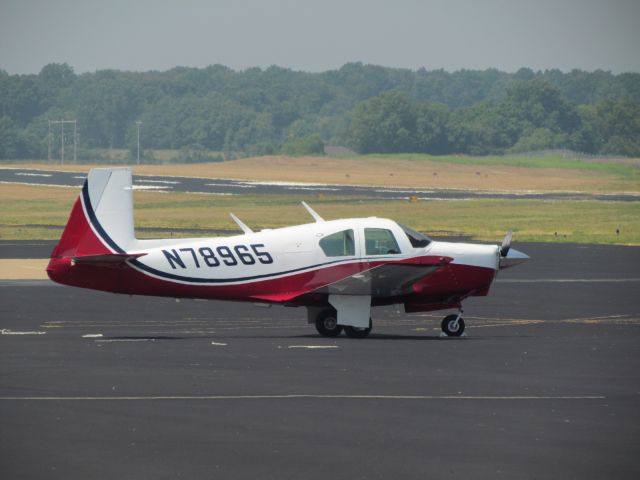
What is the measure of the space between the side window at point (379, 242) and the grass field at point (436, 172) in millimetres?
86471

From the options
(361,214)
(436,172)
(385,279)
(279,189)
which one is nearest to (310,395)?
(385,279)

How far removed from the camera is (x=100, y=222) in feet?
85.1

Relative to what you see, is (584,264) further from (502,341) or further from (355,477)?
(355,477)

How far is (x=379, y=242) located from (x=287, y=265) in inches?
65.0

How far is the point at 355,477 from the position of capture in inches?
526

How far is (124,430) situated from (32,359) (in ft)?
22.5

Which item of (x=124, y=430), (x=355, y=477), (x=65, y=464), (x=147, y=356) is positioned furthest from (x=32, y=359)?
(x=355, y=477)

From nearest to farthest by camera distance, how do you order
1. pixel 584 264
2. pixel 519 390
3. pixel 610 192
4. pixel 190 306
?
pixel 519 390
pixel 190 306
pixel 584 264
pixel 610 192

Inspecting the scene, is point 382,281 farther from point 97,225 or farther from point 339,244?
point 97,225

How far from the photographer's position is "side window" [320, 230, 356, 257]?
25938 mm

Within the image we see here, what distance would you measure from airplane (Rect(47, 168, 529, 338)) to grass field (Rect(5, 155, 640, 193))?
Result: 86332 millimetres

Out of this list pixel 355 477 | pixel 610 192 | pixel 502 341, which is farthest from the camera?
pixel 610 192

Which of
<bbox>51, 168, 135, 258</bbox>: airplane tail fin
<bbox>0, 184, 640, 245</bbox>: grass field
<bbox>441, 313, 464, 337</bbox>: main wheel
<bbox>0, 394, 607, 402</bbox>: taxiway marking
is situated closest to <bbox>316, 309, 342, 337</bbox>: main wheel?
<bbox>441, 313, 464, 337</bbox>: main wheel

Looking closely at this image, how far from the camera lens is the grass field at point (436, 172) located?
124 m
